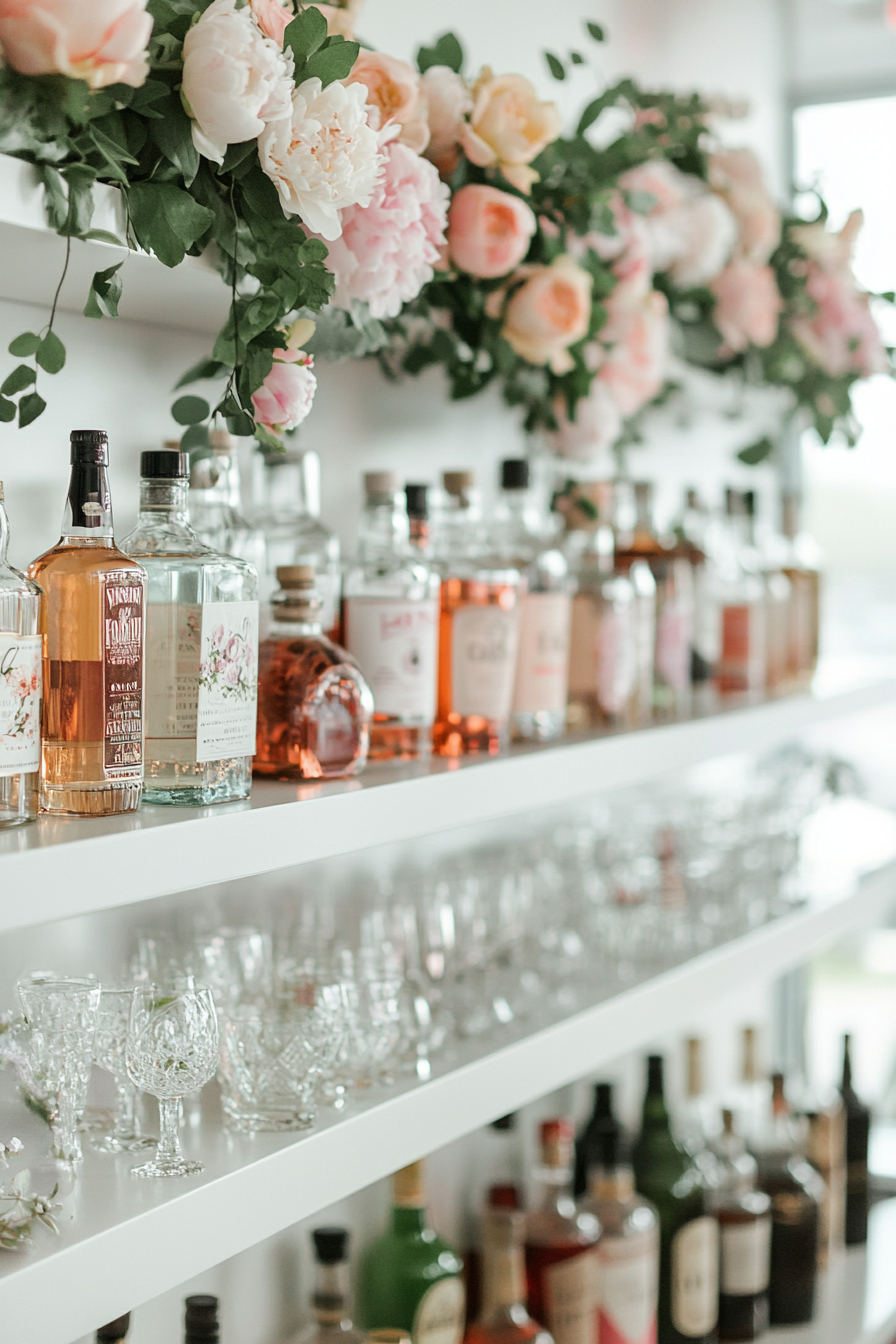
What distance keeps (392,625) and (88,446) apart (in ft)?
1.33

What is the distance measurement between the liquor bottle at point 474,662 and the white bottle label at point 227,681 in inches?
13.9

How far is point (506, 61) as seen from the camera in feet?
6.26

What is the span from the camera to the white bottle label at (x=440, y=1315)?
4.92ft

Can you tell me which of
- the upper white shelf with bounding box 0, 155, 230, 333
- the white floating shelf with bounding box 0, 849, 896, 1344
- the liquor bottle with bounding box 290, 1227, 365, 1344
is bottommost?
the liquor bottle with bounding box 290, 1227, 365, 1344

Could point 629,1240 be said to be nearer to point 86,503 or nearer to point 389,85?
point 86,503

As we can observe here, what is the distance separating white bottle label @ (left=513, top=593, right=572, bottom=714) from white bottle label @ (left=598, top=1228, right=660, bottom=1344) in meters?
0.65

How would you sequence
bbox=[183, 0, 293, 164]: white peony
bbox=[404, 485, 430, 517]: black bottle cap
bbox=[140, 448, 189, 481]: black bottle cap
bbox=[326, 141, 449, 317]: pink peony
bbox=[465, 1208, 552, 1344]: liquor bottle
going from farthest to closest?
1. bbox=[465, 1208, 552, 1344]: liquor bottle
2. bbox=[404, 485, 430, 517]: black bottle cap
3. bbox=[326, 141, 449, 317]: pink peony
4. bbox=[140, 448, 189, 481]: black bottle cap
5. bbox=[183, 0, 293, 164]: white peony

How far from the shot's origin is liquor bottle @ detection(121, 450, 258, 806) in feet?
3.28

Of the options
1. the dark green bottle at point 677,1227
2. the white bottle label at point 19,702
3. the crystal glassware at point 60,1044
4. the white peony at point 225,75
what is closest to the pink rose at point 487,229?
the white peony at point 225,75

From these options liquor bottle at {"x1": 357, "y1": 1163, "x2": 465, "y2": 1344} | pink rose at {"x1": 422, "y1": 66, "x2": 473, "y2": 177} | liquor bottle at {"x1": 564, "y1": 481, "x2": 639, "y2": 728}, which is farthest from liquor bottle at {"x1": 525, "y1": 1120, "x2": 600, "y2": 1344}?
pink rose at {"x1": 422, "y1": 66, "x2": 473, "y2": 177}

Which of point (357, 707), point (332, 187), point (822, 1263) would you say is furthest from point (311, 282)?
point (822, 1263)

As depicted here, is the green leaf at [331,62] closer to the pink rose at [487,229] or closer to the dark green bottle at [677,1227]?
the pink rose at [487,229]

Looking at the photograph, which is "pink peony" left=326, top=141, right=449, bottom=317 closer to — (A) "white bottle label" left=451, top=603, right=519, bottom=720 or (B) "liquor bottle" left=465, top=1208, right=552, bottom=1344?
(A) "white bottle label" left=451, top=603, right=519, bottom=720

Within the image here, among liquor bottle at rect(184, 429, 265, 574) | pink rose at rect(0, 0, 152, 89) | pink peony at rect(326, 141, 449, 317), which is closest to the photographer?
pink rose at rect(0, 0, 152, 89)
